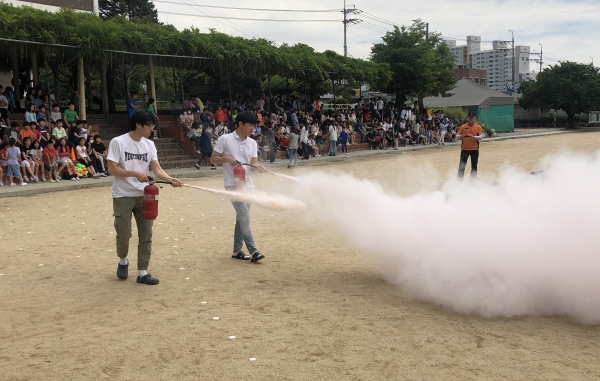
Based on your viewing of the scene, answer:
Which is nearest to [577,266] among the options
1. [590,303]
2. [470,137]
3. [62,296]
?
[590,303]

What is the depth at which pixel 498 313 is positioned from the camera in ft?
18.2

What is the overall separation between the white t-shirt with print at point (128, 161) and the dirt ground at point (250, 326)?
1.13 meters

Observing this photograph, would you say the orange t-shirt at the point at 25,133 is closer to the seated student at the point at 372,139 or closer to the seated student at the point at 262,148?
the seated student at the point at 262,148

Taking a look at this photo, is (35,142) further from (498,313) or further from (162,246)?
(498,313)

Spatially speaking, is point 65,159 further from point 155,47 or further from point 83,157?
point 155,47

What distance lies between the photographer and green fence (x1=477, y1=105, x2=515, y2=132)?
5300cm

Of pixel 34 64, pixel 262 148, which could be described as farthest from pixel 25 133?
pixel 262 148

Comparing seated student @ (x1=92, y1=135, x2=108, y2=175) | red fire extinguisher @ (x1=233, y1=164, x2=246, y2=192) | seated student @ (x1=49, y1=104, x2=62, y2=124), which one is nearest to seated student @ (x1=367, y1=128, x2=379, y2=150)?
seated student @ (x1=92, y1=135, x2=108, y2=175)

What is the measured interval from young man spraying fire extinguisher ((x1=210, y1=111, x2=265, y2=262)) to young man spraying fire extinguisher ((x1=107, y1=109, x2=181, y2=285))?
107cm

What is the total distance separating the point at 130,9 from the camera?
64.2 m

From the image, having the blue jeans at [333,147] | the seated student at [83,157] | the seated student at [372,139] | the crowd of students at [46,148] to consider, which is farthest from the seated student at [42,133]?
the seated student at [372,139]

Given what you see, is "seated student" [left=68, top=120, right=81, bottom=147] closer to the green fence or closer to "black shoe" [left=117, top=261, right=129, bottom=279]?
"black shoe" [left=117, top=261, right=129, bottom=279]

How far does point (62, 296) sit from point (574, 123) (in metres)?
67.1

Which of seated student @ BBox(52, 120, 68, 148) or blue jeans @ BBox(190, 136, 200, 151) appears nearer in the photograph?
seated student @ BBox(52, 120, 68, 148)
